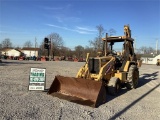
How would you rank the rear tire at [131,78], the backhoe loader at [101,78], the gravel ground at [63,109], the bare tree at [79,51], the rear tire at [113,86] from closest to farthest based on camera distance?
the gravel ground at [63,109], the backhoe loader at [101,78], the rear tire at [113,86], the rear tire at [131,78], the bare tree at [79,51]

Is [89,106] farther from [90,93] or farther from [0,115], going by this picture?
[0,115]

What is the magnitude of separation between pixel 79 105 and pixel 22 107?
2.10 m

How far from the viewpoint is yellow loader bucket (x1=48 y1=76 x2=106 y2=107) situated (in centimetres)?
902

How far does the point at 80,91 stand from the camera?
1000 centimetres

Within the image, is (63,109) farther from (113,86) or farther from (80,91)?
(113,86)

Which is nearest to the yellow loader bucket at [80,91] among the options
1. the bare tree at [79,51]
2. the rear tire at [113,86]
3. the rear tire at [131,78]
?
the rear tire at [113,86]

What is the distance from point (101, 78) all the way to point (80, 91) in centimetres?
127

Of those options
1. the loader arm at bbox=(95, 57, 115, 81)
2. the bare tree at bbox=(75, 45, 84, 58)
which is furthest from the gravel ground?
the bare tree at bbox=(75, 45, 84, 58)

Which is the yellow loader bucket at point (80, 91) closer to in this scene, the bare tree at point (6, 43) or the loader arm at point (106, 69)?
the loader arm at point (106, 69)

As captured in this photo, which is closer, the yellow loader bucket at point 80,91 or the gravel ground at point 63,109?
the gravel ground at point 63,109

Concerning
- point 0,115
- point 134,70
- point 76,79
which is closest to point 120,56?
point 134,70

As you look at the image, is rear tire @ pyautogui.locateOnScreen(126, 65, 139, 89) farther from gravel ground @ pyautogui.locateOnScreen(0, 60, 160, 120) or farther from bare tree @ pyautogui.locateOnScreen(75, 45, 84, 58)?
bare tree @ pyautogui.locateOnScreen(75, 45, 84, 58)

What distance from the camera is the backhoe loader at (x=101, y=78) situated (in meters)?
9.34

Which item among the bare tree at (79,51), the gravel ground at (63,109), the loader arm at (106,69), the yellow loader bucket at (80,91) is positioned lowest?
the gravel ground at (63,109)
